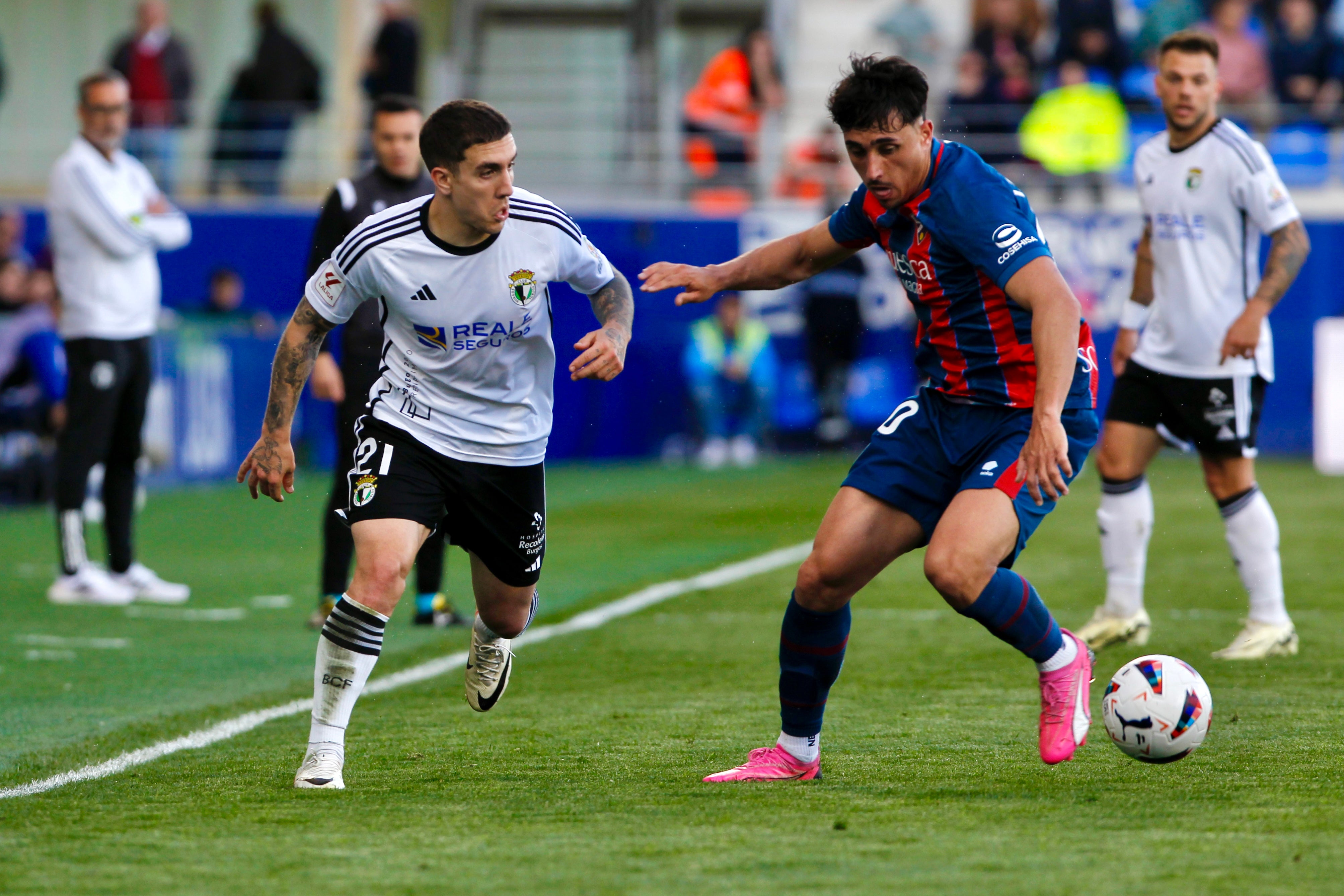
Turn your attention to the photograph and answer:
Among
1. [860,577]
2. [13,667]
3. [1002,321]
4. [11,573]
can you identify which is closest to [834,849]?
[860,577]

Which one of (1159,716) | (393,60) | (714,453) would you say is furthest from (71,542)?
(393,60)

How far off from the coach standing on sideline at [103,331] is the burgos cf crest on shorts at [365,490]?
443cm

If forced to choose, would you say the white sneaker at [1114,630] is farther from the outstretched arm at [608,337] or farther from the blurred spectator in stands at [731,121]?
the blurred spectator in stands at [731,121]

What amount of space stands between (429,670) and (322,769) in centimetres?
229

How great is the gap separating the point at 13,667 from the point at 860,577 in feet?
13.0

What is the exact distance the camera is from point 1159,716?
4.88m

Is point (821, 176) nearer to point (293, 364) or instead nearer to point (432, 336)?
point (432, 336)

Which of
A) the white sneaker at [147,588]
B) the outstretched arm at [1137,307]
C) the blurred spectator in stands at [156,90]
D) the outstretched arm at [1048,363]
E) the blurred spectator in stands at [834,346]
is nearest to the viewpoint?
the outstretched arm at [1048,363]

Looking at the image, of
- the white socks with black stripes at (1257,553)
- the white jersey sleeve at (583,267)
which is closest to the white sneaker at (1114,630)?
the white socks with black stripes at (1257,553)

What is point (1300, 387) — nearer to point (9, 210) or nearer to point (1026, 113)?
point (1026, 113)

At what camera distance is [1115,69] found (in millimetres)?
18719

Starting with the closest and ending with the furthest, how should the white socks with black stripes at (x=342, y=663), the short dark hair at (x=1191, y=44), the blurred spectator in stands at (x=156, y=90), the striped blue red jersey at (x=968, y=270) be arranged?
1. the striped blue red jersey at (x=968, y=270)
2. the white socks with black stripes at (x=342, y=663)
3. the short dark hair at (x=1191, y=44)
4. the blurred spectator in stands at (x=156, y=90)

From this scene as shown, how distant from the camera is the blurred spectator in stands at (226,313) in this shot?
16.4 metres

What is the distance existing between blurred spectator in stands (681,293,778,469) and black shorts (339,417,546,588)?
485 inches
